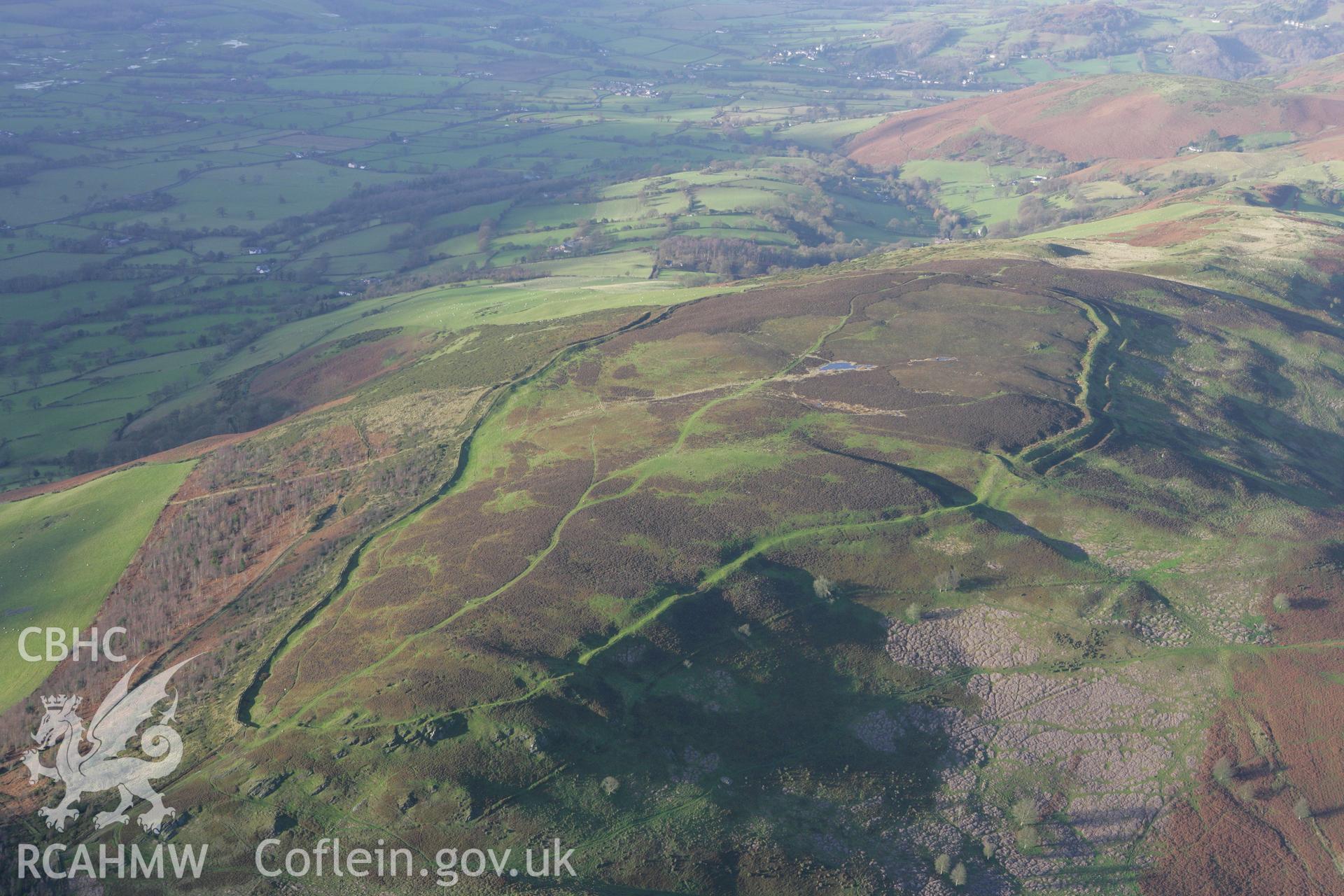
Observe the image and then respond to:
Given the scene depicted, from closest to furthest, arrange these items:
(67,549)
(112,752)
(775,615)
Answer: (112,752)
(775,615)
(67,549)

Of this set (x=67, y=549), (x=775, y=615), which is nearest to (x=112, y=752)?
(x=67, y=549)

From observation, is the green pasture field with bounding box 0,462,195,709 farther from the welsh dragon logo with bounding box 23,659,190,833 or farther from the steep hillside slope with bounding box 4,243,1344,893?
the welsh dragon logo with bounding box 23,659,190,833

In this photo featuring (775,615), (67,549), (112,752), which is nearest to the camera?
(112,752)

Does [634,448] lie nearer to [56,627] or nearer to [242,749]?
[242,749]

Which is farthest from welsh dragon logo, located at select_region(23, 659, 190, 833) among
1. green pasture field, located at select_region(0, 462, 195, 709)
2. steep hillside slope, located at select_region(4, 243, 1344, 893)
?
green pasture field, located at select_region(0, 462, 195, 709)

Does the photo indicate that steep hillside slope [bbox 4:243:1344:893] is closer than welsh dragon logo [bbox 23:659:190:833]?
No

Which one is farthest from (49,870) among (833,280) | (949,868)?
(833,280)

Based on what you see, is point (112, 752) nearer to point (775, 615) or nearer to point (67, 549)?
point (67, 549)

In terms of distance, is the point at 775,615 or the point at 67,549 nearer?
the point at 775,615

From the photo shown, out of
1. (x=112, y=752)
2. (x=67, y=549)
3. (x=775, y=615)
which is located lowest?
(x=67, y=549)

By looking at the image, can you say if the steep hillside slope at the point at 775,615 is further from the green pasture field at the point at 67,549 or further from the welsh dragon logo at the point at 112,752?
the green pasture field at the point at 67,549

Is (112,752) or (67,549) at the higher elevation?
(112,752)
